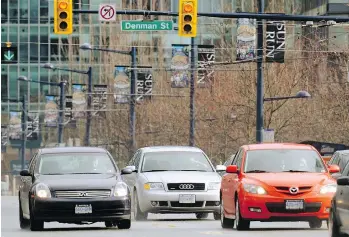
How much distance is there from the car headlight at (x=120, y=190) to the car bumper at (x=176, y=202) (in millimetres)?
5250

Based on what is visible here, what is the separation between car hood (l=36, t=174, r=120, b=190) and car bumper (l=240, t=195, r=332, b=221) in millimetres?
2395

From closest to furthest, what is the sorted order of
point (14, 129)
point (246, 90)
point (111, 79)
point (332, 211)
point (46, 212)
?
point (332, 211) → point (46, 212) → point (246, 90) → point (111, 79) → point (14, 129)

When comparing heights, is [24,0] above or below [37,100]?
above

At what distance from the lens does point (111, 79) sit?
93000 mm

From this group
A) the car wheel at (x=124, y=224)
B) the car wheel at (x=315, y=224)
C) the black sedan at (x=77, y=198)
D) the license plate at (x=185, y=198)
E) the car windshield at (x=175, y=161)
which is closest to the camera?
the black sedan at (x=77, y=198)

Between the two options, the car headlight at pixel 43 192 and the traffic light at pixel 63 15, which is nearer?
the car headlight at pixel 43 192

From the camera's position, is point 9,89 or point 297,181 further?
point 9,89

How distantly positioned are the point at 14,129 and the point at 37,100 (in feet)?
90.4

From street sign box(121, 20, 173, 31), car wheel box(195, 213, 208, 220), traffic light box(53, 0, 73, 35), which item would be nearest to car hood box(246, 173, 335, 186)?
car wheel box(195, 213, 208, 220)

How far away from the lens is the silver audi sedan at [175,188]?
3225 centimetres

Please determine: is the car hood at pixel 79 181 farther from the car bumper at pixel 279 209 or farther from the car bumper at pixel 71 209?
the car bumper at pixel 279 209

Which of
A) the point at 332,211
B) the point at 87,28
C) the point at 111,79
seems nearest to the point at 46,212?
the point at 332,211

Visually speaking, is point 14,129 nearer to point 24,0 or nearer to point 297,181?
point 24,0

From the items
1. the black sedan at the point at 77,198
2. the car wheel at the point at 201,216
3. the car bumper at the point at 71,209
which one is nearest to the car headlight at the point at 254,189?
the black sedan at the point at 77,198
